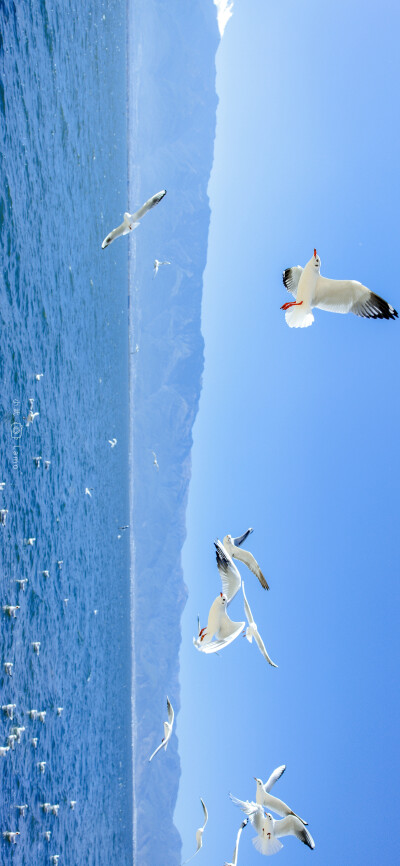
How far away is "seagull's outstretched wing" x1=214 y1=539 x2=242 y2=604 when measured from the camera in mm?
4203

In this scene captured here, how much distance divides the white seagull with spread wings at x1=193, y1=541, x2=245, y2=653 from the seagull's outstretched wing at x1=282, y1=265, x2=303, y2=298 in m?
1.69

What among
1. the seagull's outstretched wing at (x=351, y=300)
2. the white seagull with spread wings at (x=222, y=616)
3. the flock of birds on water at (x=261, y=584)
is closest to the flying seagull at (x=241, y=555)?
the flock of birds on water at (x=261, y=584)

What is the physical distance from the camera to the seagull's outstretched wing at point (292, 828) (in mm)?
4684

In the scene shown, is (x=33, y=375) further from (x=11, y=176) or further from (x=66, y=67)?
(x=66, y=67)

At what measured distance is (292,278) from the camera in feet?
12.9

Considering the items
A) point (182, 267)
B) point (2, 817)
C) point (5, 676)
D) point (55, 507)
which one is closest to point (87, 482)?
point (55, 507)

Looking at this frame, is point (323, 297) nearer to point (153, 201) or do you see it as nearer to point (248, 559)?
point (153, 201)

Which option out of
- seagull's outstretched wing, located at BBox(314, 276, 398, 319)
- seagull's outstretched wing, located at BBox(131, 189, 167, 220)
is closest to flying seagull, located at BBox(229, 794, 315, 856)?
seagull's outstretched wing, located at BBox(314, 276, 398, 319)

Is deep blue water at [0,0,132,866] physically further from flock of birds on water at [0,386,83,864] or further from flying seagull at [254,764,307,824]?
flying seagull at [254,764,307,824]

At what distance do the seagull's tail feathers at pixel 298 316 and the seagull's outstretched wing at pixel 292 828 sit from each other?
3.50m

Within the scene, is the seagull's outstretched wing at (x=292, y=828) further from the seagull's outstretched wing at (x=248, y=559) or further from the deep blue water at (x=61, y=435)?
the deep blue water at (x=61, y=435)

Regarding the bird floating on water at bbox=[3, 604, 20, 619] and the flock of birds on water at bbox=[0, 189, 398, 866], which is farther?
the bird floating on water at bbox=[3, 604, 20, 619]

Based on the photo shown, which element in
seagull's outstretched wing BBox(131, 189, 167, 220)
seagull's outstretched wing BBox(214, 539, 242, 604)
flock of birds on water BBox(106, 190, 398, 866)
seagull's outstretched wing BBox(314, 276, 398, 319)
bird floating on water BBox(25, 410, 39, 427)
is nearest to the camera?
seagull's outstretched wing BBox(314, 276, 398, 319)

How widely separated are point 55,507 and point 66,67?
229 inches
